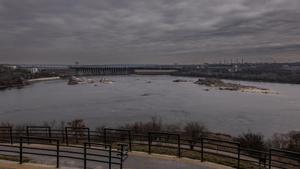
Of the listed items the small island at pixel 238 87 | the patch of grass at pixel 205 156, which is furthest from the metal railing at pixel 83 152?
the small island at pixel 238 87

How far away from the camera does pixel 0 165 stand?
1123cm

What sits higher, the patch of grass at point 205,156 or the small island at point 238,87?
the patch of grass at point 205,156

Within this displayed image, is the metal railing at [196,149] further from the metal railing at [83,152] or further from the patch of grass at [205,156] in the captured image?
the metal railing at [83,152]

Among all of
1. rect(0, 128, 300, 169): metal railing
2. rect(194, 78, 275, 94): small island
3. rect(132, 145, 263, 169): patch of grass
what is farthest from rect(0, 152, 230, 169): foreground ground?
rect(194, 78, 275, 94): small island

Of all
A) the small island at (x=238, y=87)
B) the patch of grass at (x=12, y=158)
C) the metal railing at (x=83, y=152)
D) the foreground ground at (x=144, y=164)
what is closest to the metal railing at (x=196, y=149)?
the metal railing at (x=83, y=152)

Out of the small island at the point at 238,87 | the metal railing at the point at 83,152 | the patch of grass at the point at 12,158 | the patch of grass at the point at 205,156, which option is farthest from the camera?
the small island at the point at 238,87

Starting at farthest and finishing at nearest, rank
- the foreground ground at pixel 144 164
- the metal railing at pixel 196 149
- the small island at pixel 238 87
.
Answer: the small island at pixel 238 87 → the metal railing at pixel 196 149 → the foreground ground at pixel 144 164

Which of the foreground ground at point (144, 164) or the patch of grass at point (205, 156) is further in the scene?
the patch of grass at point (205, 156)

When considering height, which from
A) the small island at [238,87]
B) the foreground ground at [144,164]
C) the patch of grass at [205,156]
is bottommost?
the small island at [238,87]

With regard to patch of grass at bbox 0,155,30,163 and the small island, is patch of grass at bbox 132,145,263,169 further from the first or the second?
the small island

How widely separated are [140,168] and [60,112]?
158 ft

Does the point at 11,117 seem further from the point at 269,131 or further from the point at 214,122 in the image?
the point at 269,131

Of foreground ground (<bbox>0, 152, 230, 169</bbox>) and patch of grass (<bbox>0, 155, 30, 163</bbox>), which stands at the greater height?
foreground ground (<bbox>0, 152, 230, 169</bbox>)

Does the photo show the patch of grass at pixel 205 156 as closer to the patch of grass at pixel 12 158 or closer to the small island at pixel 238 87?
the patch of grass at pixel 12 158
